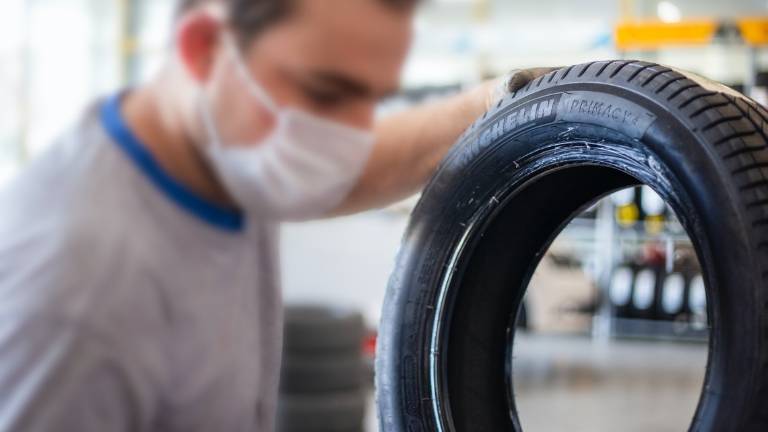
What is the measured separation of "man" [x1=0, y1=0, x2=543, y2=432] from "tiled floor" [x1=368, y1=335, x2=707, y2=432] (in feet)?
7.70

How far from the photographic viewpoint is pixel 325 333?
2.63 metres

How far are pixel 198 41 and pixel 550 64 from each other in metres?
4.90

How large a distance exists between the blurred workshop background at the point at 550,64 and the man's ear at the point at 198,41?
320cm

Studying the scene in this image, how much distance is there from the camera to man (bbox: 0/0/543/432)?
2.69 feet

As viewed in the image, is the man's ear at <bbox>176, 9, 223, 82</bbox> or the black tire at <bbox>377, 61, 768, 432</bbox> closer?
the black tire at <bbox>377, 61, 768, 432</bbox>

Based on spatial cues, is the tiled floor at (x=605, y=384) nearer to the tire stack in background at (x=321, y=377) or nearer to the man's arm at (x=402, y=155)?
the tire stack in background at (x=321, y=377)

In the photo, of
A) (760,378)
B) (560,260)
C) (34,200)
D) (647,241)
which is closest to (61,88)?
(560,260)

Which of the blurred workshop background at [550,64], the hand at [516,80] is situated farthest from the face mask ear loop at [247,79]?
the blurred workshop background at [550,64]

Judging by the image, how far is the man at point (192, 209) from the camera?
0.82 meters

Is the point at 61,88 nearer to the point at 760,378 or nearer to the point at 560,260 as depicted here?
the point at 560,260

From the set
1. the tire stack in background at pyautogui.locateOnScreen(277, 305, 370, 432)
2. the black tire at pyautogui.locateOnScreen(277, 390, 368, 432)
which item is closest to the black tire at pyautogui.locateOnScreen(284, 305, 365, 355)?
the tire stack in background at pyautogui.locateOnScreen(277, 305, 370, 432)

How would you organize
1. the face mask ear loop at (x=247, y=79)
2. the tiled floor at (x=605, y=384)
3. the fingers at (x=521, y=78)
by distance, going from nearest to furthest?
the fingers at (x=521, y=78) < the face mask ear loop at (x=247, y=79) < the tiled floor at (x=605, y=384)

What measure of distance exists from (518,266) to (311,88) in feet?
0.94

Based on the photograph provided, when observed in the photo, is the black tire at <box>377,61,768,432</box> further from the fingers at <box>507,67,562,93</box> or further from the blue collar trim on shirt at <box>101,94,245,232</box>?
the blue collar trim on shirt at <box>101,94,245,232</box>
